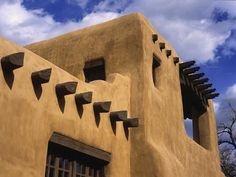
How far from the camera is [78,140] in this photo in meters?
7.63

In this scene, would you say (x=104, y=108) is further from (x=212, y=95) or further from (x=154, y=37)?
(x=212, y=95)

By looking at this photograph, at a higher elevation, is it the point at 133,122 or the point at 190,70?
the point at 190,70

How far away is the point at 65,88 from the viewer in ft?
23.5

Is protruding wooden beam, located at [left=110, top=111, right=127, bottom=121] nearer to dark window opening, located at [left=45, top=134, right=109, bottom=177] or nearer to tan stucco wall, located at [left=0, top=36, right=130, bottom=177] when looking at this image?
tan stucco wall, located at [left=0, top=36, right=130, bottom=177]

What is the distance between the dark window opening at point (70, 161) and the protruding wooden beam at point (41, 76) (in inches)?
40.6

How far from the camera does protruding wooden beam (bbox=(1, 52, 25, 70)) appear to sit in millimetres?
6035

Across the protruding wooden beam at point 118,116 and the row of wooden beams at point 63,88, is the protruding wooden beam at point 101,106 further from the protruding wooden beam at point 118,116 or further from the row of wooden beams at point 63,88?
the protruding wooden beam at point 118,116

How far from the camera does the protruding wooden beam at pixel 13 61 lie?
6.04 m

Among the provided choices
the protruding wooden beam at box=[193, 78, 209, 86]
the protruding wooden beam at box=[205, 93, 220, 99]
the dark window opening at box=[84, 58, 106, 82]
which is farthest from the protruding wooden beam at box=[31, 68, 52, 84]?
the protruding wooden beam at box=[205, 93, 220, 99]

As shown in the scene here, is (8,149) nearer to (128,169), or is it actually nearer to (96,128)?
(96,128)

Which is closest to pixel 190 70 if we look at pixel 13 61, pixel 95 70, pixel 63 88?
pixel 95 70

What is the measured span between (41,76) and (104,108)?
206 cm

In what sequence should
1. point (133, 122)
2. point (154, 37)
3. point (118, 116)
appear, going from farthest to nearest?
point (154, 37), point (133, 122), point (118, 116)

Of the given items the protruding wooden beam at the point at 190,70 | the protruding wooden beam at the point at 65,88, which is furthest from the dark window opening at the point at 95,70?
the protruding wooden beam at the point at 65,88
